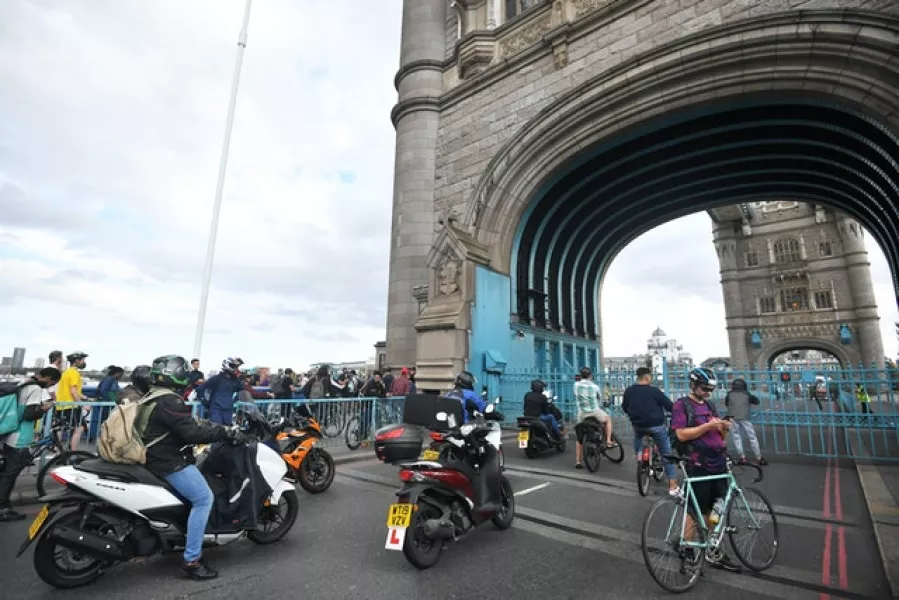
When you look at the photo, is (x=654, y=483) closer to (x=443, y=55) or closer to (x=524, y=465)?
(x=524, y=465)

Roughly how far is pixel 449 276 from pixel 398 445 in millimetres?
7616

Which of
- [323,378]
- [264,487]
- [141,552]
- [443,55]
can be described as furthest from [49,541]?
[443,55]

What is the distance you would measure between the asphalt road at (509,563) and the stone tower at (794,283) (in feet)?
149

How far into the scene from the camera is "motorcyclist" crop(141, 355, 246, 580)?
11.1ft

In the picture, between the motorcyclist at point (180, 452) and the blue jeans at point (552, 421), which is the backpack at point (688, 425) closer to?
the motorcyclist at point (180, 452)

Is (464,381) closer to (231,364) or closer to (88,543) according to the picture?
(231,364)

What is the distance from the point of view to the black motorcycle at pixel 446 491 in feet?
11.9

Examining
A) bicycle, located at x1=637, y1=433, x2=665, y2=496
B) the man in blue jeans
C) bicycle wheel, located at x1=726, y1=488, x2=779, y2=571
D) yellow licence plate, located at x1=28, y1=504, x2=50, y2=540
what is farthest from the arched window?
yellow licence plate, located at x1=28, y1=504, x2=50, y2=540

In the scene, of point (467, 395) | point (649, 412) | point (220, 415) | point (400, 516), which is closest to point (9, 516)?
point (220, 415)

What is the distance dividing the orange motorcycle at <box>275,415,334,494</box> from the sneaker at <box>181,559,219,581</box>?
8.70 ft

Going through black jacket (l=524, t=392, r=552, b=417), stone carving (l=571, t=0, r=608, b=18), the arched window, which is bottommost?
black jacket (l=524, t=392, r=552, b=417)

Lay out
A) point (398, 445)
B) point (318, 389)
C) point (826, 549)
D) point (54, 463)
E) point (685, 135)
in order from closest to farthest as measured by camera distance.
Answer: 1. point (826, 549)
2. point (398, 445)
3. point (54, 463)
4. point (318, 389)
5. point (685, 135)

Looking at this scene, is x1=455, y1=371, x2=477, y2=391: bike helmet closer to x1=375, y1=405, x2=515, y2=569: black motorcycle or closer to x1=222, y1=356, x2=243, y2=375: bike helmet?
x1=375, y1=405, x2=515, y2=569: black motorcycle

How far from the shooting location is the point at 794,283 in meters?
43.3
